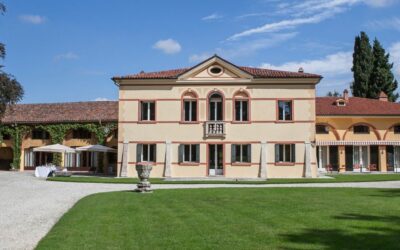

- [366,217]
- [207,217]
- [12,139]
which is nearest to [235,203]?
[207,217]

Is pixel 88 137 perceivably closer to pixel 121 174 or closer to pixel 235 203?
pixel 121 174

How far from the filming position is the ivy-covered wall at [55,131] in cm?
4247

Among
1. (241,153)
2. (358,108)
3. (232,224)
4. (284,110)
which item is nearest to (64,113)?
(241,153)

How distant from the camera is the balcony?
33.3 m

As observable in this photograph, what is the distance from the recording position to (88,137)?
1710 inches

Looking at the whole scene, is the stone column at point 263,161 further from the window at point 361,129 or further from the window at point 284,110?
the window at point 361,129

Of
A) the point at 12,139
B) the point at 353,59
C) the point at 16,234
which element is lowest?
the point at 16,234

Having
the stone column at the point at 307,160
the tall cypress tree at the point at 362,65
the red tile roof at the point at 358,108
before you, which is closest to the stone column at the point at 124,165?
the stone column at the point at 307,160

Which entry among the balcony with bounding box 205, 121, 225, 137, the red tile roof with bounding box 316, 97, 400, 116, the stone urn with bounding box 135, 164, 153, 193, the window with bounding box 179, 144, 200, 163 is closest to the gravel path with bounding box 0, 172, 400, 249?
the stone urn with bounding box 135, 164, 153, 193

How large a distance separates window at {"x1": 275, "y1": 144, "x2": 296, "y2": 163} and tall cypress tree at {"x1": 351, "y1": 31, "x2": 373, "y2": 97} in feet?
84.3

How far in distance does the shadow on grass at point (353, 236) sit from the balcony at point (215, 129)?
879 inches

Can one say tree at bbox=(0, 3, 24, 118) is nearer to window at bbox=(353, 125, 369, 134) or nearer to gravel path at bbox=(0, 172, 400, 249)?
gravel path at bbox=(0, 172, 400, 249)

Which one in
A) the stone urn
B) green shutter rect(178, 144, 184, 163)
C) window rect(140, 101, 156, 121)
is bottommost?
the stone urn

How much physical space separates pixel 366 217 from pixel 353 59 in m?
47.6
